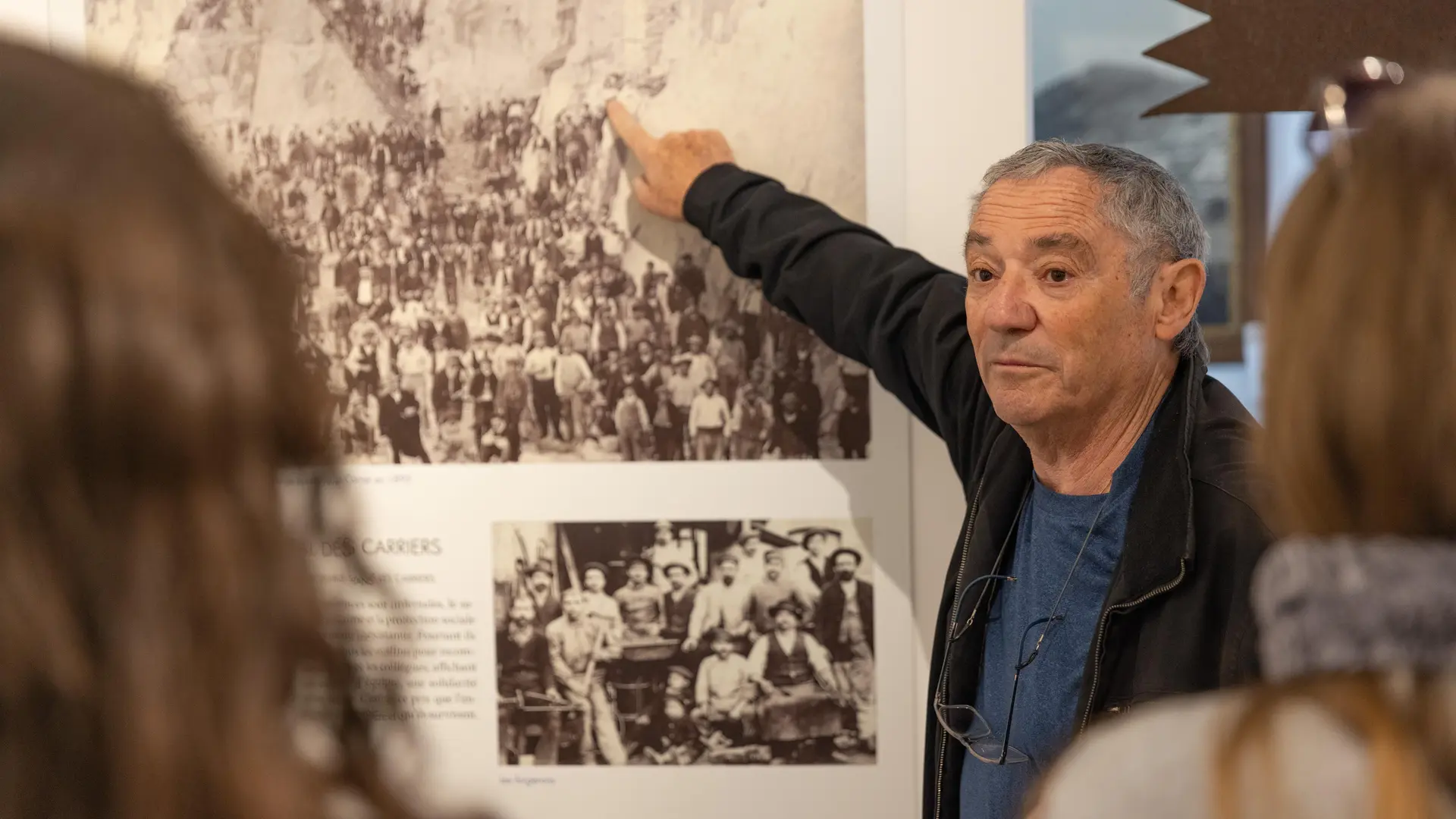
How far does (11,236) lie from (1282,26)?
1.65 m

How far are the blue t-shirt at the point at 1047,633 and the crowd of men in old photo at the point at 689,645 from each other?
0.25m

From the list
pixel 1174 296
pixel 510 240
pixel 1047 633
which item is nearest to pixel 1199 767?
pixel 1047 633

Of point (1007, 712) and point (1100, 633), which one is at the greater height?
point (1100, 633)

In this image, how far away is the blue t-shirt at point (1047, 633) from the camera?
1.48 metres

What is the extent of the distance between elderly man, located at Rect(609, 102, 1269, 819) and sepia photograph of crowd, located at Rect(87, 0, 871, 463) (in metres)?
0.14

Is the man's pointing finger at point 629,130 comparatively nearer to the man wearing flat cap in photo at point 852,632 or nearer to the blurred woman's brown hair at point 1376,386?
the man wearing flat cap in photo at point 852,632

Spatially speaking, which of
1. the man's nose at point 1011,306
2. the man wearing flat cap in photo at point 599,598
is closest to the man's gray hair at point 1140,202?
the man's nose at point 1011,306

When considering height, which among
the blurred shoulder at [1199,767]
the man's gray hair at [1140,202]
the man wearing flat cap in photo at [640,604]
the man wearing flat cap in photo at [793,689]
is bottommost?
the man wearing flat cap in photo at [793,689]

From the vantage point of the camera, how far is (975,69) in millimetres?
1693

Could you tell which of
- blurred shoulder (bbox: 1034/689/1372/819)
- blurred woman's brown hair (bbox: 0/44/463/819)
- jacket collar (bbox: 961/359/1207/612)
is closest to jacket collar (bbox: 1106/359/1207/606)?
jacket collar (bbox: 961/359/1207/612)

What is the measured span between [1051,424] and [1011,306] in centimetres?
15

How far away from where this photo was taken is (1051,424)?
1.52m

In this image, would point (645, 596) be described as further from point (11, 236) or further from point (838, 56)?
point (11, 236)

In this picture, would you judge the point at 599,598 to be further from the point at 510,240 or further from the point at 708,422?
the point at 510,240
